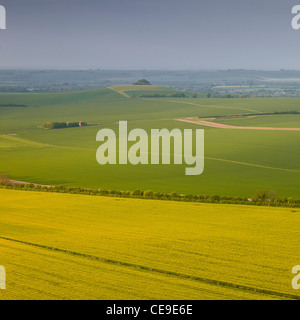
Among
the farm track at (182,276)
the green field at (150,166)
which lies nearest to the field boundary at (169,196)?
the green field at (150,166)

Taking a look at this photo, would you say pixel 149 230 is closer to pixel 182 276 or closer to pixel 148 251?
pixel 148 251

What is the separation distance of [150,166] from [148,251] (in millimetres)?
35151

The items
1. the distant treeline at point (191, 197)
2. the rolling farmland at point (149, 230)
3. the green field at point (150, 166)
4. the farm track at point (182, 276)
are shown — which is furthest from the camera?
the green field at point (150, 166)

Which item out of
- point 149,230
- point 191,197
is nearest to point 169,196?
point 191,197

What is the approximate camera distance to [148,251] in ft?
80.3

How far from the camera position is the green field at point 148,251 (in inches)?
771

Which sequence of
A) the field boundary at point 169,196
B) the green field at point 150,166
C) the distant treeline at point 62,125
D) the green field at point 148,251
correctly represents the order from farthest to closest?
the distant treeline at point 62,125 < the green field at point 150,166 < the field boundary at point 169,196 < the green field at point 148,251

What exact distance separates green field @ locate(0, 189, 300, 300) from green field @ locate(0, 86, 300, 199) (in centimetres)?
1214

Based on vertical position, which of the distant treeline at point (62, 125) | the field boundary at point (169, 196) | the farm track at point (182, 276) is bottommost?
the field boundary at point (169, 196)

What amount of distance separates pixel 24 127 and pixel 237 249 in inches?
3132

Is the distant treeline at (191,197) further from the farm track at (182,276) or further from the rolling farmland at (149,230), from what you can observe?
the farm track at (182,276)

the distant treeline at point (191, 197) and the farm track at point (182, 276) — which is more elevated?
the farm track at point (182, 276)

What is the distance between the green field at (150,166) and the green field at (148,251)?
12.1 meters
